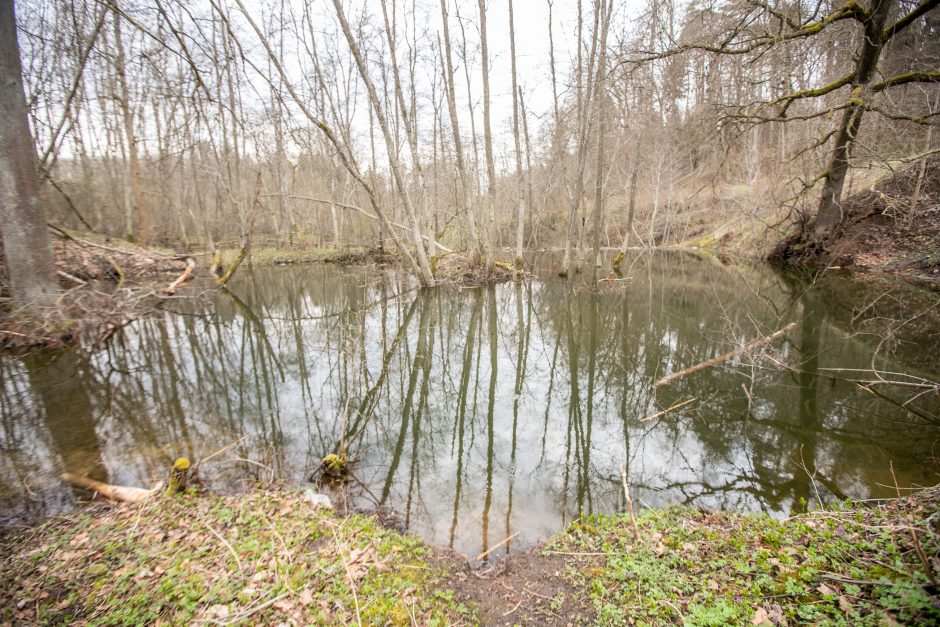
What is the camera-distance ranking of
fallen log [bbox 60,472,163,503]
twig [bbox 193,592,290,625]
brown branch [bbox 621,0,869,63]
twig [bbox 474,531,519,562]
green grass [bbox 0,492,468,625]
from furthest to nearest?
brown branch [bbox 621,0,869,63]
fallen log [bbox 60,472,163,503]
twig [bbox 474,531,519,562]
green grass [bbox 0,492,468,625]
twig [bbox 193,592,290,625]

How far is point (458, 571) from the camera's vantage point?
305 cm

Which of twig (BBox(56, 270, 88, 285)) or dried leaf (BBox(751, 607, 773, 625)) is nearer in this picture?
dried leaf (BBox(751, 607, 773, 625))

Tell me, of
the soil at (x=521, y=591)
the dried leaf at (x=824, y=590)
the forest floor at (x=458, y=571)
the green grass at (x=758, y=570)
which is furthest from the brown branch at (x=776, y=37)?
the soil at (x=521, y=591)

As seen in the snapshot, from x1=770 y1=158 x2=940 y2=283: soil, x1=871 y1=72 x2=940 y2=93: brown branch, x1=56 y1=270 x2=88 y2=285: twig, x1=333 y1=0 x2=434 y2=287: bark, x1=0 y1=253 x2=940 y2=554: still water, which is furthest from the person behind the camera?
x1=770 y1=158 x2=940 y2=283: soil

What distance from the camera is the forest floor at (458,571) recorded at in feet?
6.51

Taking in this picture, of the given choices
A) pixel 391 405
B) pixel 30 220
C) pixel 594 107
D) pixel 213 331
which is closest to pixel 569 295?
pixel 594 107

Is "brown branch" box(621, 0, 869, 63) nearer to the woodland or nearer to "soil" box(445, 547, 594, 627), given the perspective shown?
A: the woodland

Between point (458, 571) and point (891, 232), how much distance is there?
17941 mm

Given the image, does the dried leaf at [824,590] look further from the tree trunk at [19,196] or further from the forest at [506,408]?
the tree trunk at [19,196]

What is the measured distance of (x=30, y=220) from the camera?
298 inches

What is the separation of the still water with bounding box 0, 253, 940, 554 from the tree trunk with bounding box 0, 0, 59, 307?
1.55 metres

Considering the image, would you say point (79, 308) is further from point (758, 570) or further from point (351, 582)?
point (758, 570)

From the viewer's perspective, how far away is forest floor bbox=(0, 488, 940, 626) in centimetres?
198

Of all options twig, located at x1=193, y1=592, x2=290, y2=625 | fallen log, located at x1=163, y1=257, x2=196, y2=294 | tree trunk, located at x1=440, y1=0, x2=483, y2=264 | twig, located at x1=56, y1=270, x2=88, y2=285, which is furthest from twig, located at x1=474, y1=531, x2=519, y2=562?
fallen log, located at x1=163, y1=257, x2=196, y2=294
